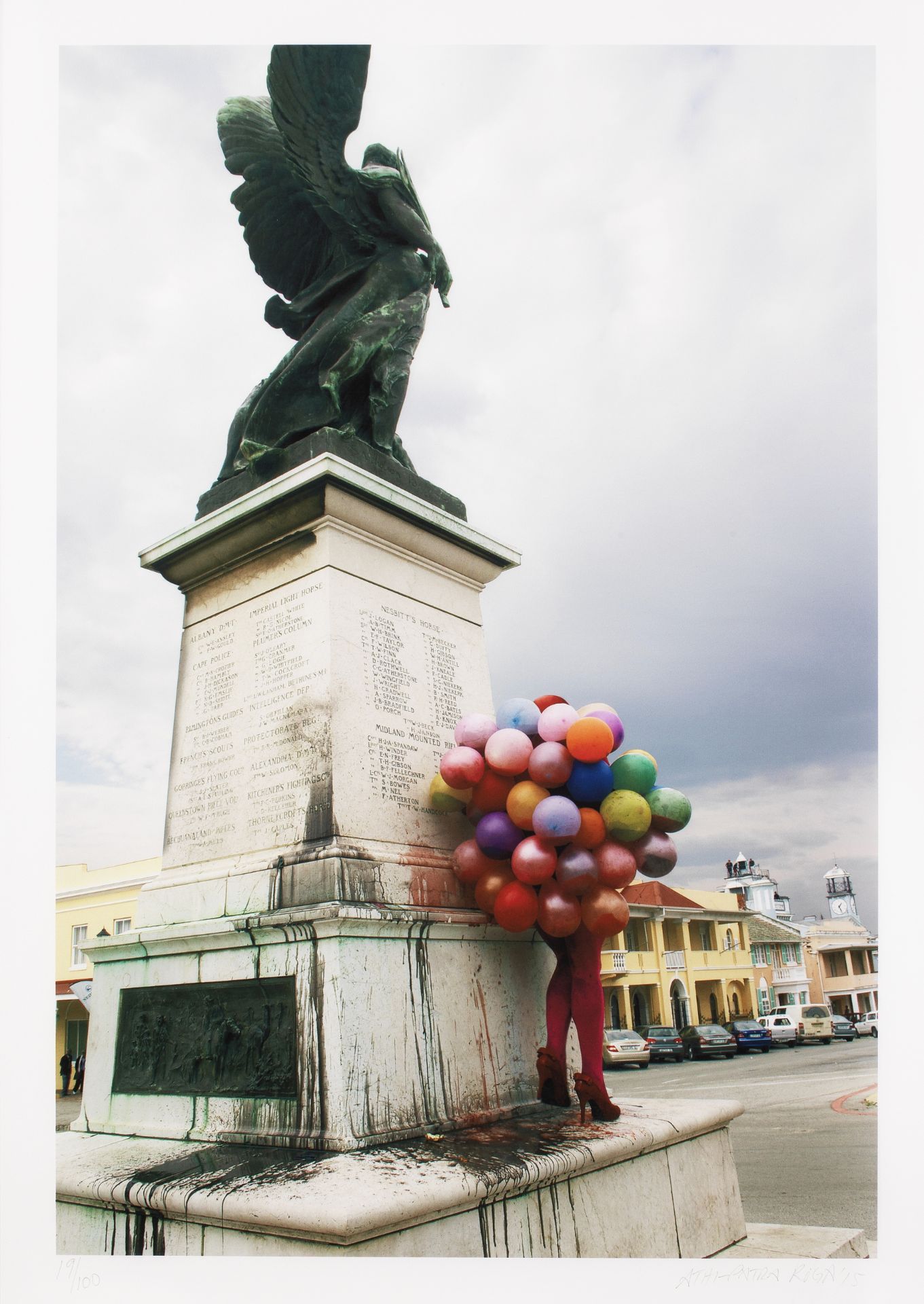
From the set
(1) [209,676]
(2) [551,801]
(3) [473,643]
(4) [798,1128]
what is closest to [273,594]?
(1) [209,676]

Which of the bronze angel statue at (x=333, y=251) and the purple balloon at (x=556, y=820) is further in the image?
the bronze angel statue at (x=333, y=251)

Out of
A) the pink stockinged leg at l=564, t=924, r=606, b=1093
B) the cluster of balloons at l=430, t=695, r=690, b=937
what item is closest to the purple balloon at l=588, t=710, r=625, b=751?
the cluster of balloons at l=430, t=695, r=690, b=937

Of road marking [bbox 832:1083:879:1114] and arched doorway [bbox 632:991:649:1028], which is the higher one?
road marking [bbox 832:1083:879:1114]

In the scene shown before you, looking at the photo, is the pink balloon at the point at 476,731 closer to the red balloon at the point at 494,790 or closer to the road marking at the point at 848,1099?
the red balloon at the point at 494,790

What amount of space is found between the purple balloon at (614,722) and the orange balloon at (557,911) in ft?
2.13

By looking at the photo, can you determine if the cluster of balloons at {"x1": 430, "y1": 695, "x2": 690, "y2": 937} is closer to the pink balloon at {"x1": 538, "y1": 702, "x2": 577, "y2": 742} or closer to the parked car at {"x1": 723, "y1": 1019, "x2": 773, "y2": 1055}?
the pink balloon at {"x1": 538, "y1": 702, "x2": 577, "y2": 742}

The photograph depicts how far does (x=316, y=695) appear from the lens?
4074 mm

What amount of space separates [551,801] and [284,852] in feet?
3.70

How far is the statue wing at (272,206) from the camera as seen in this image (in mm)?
5574

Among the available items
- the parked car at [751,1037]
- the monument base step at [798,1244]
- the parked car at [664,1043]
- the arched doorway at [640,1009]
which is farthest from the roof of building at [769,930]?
the monument base step at [798,1244]

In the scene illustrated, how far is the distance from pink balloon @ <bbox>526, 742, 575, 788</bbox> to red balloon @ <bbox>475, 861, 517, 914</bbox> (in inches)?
16.2

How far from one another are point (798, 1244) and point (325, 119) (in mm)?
5669

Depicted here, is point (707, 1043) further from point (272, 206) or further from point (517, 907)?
point (272, 206)

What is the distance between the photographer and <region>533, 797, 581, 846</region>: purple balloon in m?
3.70
